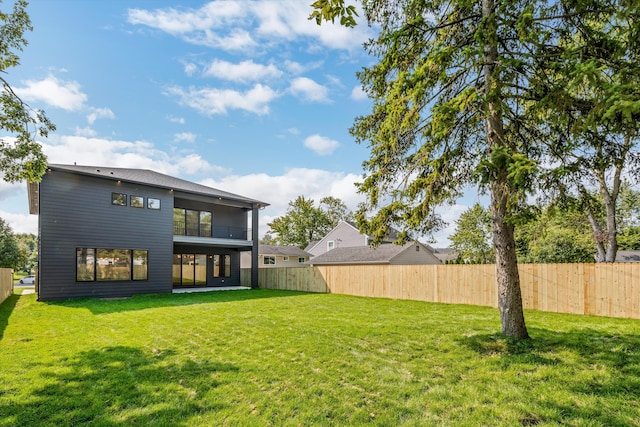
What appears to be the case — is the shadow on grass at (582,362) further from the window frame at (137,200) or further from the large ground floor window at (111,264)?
the window frame at (137,200)

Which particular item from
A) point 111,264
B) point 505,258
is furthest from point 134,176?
point 505,258

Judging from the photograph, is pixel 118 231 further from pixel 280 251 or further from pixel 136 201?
pixel 280 251

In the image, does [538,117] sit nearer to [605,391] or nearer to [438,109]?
[438,109]

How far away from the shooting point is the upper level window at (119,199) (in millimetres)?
14097

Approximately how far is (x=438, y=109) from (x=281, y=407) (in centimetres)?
409

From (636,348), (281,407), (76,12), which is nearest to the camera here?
(281,407)

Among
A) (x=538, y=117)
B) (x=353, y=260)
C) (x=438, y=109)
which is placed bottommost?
(x=353, y=260)

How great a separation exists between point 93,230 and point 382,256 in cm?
1743

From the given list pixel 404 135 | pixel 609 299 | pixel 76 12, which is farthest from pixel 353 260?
pixel 76 12

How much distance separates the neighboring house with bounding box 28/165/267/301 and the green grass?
19.7 ft

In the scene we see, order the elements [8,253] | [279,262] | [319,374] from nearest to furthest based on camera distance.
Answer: [319,374] → [8,253] → [279,262]

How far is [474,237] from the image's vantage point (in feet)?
102

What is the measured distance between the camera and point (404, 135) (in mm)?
6598

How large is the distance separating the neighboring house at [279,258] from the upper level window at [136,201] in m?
15.9
